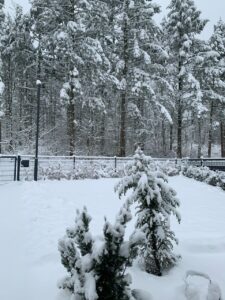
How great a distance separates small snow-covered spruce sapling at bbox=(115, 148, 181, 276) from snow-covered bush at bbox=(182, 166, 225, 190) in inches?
449

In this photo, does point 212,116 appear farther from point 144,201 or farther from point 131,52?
point 144,201

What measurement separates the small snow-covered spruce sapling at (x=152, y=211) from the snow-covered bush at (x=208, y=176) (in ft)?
37.4

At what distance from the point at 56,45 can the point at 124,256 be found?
66.9 ft

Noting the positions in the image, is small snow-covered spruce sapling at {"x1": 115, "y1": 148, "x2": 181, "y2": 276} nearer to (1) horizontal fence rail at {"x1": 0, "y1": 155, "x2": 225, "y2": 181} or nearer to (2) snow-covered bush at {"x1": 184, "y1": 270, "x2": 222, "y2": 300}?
(2) snow-covered bush at {"x1": 184, "y1": 270, "x2": 222, "y2": 300}

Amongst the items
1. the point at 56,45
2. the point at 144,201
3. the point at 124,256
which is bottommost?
the point at 124,256

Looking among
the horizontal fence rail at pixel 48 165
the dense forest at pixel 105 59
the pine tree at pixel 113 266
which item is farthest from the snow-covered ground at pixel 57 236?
the dense forest at pixel 105 59

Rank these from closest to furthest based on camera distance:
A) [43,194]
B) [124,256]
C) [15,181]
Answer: [124,256], [43,194], [15,181]

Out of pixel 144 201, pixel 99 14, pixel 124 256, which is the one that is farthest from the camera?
pixel 99 14

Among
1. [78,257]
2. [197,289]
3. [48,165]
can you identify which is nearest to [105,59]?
[48,165]

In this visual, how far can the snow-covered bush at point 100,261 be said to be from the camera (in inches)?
126

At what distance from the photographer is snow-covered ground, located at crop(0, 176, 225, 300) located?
13.8ft

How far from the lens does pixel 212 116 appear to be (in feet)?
121

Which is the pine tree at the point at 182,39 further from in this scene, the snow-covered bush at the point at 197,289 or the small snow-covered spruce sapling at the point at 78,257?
the small snow-covered spruce sapling at the point at 78,257

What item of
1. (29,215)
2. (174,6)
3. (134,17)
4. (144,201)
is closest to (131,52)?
(134,17)
